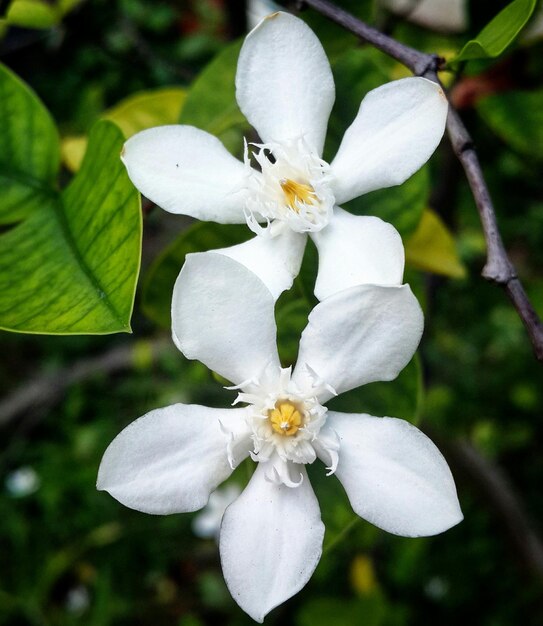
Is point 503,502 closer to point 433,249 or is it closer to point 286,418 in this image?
point 433,249

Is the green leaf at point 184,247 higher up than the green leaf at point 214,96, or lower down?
lower down

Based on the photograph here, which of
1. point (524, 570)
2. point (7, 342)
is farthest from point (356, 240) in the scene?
point (7, 342)

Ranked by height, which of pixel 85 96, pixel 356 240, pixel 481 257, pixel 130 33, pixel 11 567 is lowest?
pixel 11 567

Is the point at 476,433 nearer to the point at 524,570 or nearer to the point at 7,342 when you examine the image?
the point at 524,570

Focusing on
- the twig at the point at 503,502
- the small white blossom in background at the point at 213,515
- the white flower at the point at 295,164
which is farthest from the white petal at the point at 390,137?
the small white blossom in background at the point at 213,515

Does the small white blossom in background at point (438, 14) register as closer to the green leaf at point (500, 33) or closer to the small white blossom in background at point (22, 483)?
the green leaf at point (500, 33)
